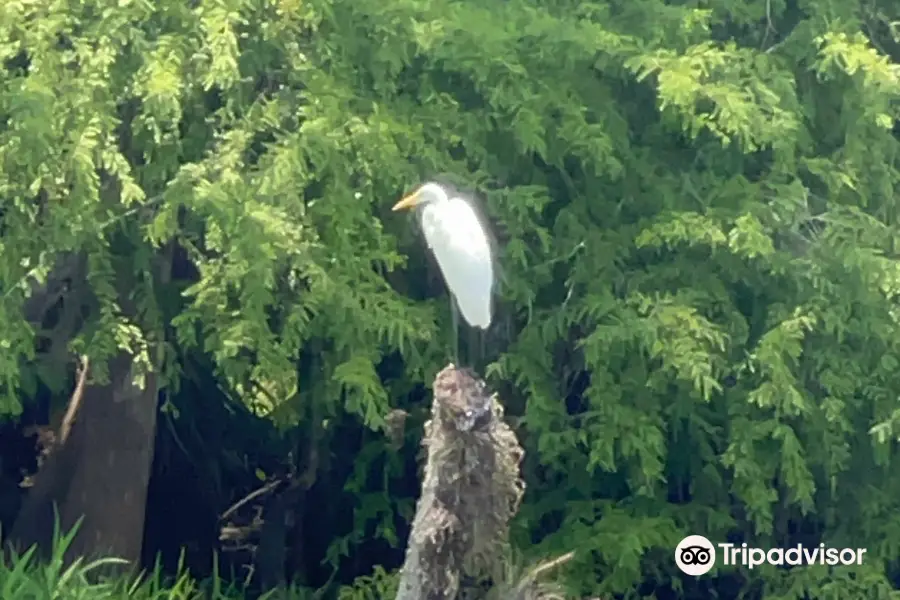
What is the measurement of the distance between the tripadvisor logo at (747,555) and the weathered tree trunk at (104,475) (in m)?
2.18

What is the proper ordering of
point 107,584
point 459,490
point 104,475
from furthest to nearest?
point 104,475, point 107,584, point 459,490

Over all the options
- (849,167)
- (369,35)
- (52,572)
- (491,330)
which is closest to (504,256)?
(491,330)

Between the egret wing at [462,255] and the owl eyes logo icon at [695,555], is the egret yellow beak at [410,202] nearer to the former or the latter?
the egret wing at [462,255]

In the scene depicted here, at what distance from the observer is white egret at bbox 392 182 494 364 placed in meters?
5.13

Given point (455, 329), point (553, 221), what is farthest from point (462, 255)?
point (553, 221)

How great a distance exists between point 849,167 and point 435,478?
2.37m

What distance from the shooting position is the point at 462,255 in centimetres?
514

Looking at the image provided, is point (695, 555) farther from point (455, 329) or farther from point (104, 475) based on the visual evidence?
point (104, 475)

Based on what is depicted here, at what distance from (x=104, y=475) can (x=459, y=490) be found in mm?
2123

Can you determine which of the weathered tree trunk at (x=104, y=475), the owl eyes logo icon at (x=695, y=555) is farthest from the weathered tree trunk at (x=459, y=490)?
the weathered tree trunk at (x=104, y=475)

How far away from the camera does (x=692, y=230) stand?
5402mm

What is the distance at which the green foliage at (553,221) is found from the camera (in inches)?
193

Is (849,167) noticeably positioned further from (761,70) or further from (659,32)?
(659,32)

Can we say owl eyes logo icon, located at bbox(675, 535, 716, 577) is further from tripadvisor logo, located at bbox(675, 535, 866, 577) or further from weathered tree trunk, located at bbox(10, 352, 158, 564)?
weathered tree trunk, located at bbox(10, 352, 158, 564)
